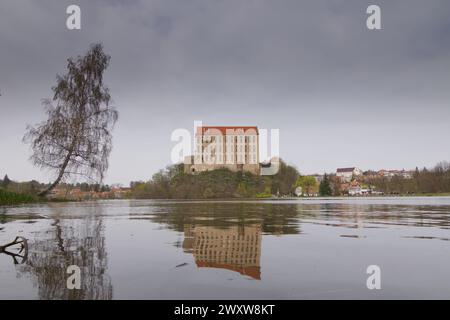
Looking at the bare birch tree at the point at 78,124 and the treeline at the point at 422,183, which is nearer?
the bare birch tree at the point at 78,124

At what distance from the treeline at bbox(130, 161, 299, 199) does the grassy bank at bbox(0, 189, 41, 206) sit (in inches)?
2718

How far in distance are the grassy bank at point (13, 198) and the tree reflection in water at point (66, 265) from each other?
19318 mm

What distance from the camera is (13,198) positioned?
88.5 ft

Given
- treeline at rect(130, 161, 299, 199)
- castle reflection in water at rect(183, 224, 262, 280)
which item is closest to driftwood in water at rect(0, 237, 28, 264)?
castle reflection in water at rect(183, 224, 262, 280)

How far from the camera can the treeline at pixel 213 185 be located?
338ft

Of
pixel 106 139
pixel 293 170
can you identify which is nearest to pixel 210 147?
pixel 293 170

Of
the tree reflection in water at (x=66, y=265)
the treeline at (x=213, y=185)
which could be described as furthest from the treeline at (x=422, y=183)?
the tree reflection in water at (x=66, y=265)

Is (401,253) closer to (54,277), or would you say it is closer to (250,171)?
(54,277)

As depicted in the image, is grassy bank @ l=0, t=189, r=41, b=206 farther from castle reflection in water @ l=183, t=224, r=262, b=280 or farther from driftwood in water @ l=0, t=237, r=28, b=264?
driftwood in water @ l=0, t=237, r=28, b=264

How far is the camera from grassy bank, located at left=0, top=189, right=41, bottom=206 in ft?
83.4

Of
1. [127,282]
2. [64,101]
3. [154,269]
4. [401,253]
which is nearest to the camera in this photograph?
[127,282]

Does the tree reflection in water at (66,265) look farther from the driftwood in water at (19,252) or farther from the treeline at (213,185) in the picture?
the treeline at (213,185)
